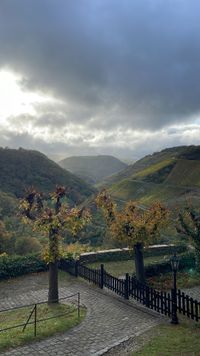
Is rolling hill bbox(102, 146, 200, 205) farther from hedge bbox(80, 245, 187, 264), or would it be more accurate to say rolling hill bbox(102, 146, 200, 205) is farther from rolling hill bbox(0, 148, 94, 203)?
hedge bbox(80, 245, 187, 264)

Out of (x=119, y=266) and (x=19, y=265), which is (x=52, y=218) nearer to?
(x=19, y=265)

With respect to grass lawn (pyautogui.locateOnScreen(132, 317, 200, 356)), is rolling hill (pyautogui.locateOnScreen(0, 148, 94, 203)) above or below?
above

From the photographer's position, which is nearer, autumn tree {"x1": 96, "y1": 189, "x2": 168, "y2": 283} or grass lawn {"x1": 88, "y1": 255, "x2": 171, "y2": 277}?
autumn tree {"x1": 96, "y1": 189, "x2": 168, "y2": 283}

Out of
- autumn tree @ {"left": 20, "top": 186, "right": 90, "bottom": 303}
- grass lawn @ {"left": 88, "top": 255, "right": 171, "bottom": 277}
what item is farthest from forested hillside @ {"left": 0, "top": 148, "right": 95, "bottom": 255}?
autumn tree @ {"left": 20, "top": 186, "right": 90, "bottom": 303}

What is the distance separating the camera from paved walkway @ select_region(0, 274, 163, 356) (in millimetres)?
12063

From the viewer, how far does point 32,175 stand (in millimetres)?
107562

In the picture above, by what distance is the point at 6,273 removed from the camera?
23.5 metres

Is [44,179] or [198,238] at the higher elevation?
[44,179]

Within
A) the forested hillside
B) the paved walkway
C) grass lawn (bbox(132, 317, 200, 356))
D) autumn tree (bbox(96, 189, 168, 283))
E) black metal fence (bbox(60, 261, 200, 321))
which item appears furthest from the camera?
the forested hillside

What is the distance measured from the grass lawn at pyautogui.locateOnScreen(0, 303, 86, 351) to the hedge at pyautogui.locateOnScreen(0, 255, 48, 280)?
6696mm

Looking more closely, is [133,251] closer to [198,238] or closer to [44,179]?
[198,238]

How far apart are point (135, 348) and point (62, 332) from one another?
3.13m

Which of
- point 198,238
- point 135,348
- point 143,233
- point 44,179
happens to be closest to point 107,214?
point 143,233

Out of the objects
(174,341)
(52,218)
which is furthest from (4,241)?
(174,341)
